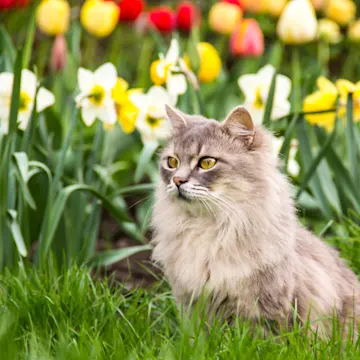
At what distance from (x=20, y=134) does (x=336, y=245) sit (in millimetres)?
1580

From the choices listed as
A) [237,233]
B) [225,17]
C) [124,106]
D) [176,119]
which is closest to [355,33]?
[225,17]

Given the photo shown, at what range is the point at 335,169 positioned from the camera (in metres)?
3.86

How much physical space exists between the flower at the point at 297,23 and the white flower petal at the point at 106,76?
100cm

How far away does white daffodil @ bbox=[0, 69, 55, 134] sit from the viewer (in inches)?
140

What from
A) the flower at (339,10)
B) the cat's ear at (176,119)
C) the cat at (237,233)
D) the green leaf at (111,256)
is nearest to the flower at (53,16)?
the green leaf at (111,256)

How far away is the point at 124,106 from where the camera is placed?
3.67m

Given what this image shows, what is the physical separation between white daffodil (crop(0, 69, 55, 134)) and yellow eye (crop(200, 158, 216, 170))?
3.26 ft

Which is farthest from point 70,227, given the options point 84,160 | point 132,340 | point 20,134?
point 132,340

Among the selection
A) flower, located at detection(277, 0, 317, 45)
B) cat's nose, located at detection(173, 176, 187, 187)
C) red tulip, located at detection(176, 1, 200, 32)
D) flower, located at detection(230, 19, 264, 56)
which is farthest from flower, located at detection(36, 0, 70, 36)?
cat's nose, located at detection(173, 176, 187, 187)

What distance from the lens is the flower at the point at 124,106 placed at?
11.9 ft

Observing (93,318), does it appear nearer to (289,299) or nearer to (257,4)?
(289,299)

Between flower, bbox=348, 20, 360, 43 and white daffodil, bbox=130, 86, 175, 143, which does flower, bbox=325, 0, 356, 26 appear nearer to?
flower, bbox=348, 20, 360, 43

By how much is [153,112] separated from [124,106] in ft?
0.66

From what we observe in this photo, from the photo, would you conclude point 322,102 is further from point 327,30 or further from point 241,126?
point 327,30
